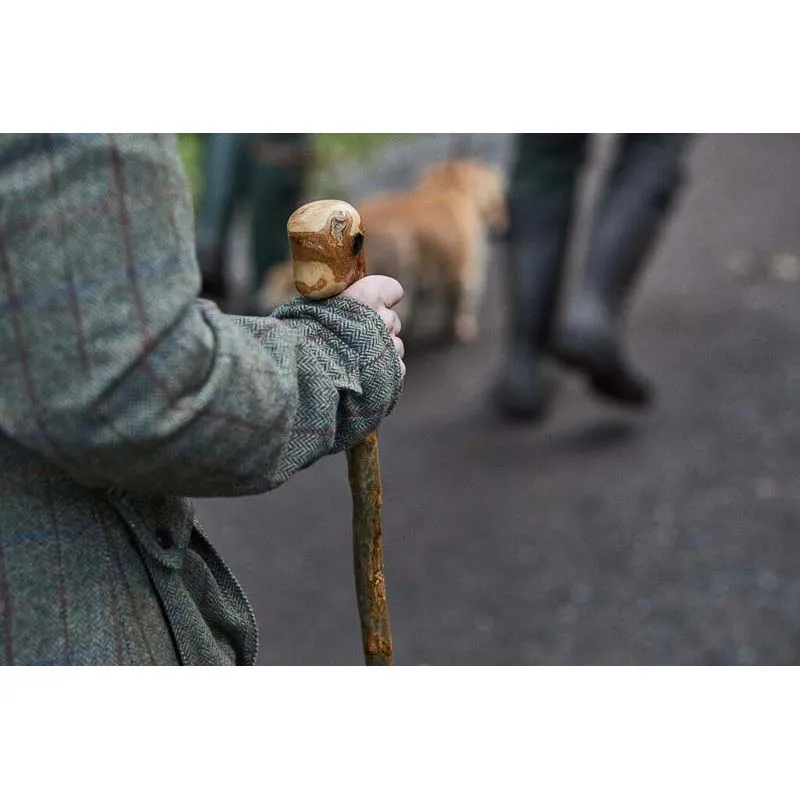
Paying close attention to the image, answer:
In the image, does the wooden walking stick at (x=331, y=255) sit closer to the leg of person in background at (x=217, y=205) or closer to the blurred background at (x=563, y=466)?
the blurred background at (x=563, y=466)

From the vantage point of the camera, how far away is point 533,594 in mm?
3764

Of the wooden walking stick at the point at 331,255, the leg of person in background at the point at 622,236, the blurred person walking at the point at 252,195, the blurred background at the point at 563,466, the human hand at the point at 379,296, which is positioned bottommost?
the blurred background at the point at 563,466

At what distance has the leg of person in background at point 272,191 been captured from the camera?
18.0ft

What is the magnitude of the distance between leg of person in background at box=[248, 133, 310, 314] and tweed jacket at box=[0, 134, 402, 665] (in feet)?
13.1

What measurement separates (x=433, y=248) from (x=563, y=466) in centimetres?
173

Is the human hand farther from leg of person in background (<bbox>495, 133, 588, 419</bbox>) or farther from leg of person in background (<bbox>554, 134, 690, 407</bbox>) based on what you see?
leg of person in background (<bbox>495, 133, 588, 419</bbox>)

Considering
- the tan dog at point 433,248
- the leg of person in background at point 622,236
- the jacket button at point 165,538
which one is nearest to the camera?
the jacket button at point 165,538

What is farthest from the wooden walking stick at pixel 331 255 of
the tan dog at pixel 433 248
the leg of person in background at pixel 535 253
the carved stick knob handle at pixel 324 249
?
the tan dog at pixel 433 248

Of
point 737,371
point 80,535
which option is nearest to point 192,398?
point 80,535

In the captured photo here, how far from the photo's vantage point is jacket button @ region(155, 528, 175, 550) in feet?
4.63

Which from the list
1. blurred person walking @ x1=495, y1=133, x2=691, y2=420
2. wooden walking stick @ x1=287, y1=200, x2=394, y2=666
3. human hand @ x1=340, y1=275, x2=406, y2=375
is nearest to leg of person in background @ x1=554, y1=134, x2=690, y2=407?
blurred person walking @ x1=495, y1=133, x2=691, y2=420

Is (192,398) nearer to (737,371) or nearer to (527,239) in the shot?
(527,239)

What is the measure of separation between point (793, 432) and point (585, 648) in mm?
1499

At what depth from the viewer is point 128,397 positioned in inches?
45.8
